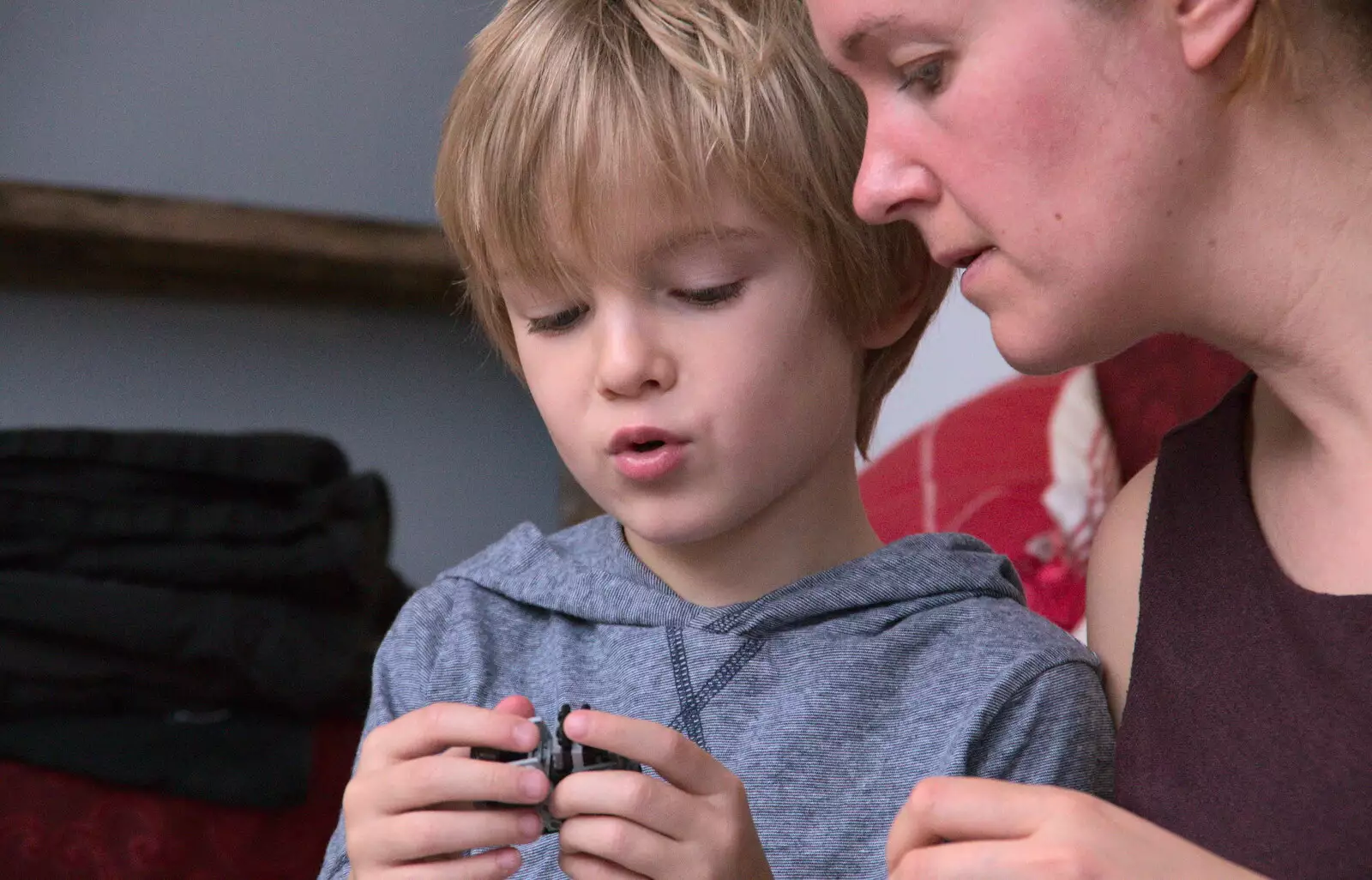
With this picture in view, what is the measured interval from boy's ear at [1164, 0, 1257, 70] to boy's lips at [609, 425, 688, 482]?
1.18ft

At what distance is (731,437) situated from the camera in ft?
2.94

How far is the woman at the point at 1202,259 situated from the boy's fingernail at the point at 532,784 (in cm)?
18

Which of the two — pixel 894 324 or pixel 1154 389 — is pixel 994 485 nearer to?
pixel 1154 389

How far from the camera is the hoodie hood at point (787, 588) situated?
954 mm

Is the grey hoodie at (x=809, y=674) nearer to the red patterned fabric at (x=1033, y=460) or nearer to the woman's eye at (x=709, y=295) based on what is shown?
the woman's eye at (x=709, y=295)

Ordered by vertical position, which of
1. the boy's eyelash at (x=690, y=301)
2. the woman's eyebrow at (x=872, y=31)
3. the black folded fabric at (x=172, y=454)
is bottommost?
the boy's eyelash at (x=690, y=301)

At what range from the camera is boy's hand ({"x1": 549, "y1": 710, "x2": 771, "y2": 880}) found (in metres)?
0.73

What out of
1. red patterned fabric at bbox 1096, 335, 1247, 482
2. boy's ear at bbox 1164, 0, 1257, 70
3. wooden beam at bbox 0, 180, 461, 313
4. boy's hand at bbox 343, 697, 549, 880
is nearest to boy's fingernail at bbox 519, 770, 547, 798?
boy's hand at bbox 343, 697, 549, 880

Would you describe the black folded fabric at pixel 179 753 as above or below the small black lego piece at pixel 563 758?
above

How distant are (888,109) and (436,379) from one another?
5.75 feet

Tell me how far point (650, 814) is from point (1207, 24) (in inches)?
18.1

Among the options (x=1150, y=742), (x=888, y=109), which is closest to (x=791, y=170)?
(x=888, y=109)

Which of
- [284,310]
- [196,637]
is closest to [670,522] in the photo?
[196,637]

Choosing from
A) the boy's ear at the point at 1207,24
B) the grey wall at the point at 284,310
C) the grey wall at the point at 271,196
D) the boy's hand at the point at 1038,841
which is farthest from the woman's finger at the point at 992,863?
the grey wall at the point at 271,196
